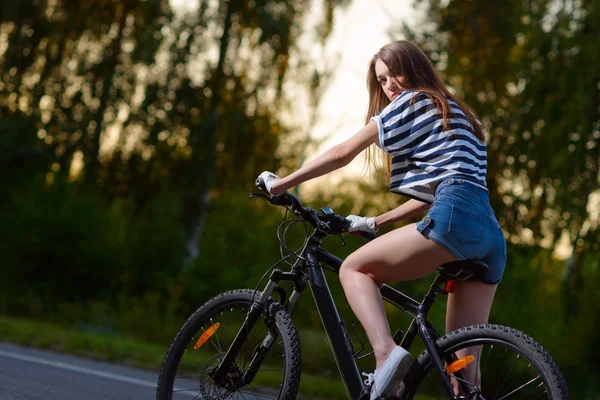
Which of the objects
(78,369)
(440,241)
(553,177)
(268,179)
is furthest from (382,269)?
(553,177)

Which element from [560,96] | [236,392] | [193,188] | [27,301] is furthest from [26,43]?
[236,392]

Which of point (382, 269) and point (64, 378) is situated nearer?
point (382, 269)

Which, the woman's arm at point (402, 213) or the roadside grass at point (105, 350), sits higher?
the woman's arm at point (402, 213)

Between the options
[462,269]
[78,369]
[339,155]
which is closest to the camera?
[462,269]

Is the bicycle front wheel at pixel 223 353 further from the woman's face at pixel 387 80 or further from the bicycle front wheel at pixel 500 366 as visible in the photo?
the woman's face at pixel 387 80

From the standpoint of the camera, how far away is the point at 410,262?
3.33 m

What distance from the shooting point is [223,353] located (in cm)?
378

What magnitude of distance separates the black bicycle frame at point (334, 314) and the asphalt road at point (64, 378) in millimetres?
1571

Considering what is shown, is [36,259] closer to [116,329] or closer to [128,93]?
[116,329]

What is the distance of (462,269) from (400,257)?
0.24 metres

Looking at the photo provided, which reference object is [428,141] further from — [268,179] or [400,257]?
[268,179]

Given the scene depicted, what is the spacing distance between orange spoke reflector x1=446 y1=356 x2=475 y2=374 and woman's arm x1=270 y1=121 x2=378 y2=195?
2.88 feet

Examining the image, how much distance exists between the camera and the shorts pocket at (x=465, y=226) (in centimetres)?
321

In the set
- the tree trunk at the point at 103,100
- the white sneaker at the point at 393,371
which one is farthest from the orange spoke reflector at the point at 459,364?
the tree trunk at the point at 103,100
